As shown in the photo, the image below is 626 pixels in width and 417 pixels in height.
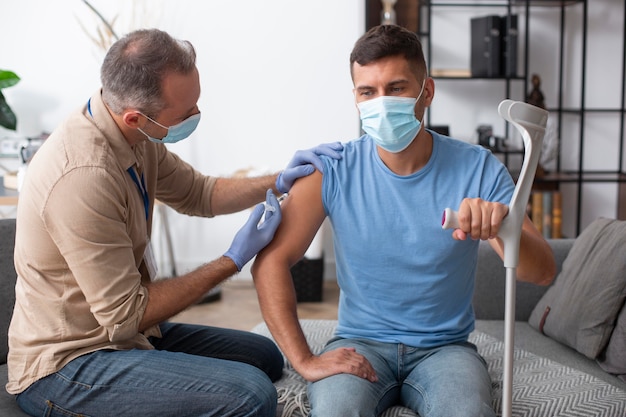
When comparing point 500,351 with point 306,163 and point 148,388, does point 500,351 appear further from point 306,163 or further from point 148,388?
point 148,388

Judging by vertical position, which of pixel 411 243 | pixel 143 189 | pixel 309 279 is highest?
pixel 143 189

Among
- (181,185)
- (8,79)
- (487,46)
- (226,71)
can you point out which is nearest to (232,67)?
(226,71)

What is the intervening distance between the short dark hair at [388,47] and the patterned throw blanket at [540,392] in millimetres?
751

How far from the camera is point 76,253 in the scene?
1.59 m

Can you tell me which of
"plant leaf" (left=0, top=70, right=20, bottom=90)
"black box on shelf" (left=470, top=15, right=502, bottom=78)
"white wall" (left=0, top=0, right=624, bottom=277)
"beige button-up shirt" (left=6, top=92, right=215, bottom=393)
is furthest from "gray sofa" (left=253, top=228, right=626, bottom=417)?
"plant leaf" (left=0, top=70, right=20, bottom=90)

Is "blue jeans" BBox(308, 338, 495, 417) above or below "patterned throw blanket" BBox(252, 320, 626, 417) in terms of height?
above

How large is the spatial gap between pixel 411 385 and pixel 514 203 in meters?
0.54

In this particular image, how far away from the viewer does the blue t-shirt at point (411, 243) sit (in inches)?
69.4

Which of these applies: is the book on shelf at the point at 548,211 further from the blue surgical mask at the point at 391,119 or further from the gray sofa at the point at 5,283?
the gray sofa at the point at 5,283

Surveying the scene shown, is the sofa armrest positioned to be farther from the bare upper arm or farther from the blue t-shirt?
the bare upper arm

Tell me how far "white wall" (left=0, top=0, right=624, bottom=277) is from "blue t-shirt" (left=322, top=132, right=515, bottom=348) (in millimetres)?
2256

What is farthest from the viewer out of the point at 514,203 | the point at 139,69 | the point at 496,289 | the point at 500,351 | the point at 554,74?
the point at 554,74

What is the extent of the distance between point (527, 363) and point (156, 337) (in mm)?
937

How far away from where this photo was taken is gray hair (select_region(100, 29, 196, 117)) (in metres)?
1.71
